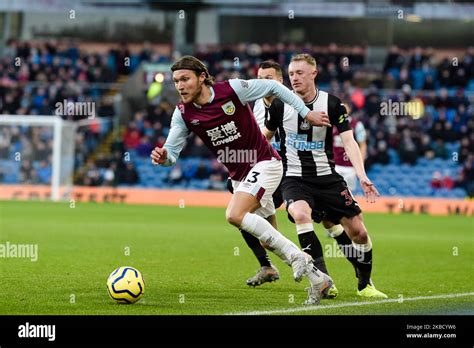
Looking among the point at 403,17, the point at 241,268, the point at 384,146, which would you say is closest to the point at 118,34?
the point at 403,17

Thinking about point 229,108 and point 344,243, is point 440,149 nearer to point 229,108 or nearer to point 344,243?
point 344,243

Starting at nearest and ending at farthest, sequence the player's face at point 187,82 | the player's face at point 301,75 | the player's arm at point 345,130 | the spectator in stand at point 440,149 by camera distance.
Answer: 1. the player's face at point 187,82
2. the player's arm at point 345,130
3. the player's face at point 301,75
4. the spectator in stand at point 440,149

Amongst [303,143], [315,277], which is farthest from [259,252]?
[315,277]

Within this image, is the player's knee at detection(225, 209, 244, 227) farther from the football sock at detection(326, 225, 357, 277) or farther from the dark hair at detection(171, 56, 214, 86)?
the football sock at detection(326, 225, 357, 277)

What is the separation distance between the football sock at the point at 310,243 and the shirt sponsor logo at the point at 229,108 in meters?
1.40

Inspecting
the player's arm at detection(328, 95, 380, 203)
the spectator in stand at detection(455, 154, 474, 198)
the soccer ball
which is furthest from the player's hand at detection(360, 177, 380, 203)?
the spectator in stand at detection(455, 154, 474, 198)

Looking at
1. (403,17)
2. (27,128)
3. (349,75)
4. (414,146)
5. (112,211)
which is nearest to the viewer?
(112,211)

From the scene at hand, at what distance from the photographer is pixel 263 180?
919 centimetres

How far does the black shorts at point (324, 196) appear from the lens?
9.73 meters

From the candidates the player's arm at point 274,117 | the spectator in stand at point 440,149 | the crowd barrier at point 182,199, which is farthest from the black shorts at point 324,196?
the spectator in stand at point 440,149

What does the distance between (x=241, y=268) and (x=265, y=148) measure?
384 centimetres

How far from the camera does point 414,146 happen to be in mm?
35969

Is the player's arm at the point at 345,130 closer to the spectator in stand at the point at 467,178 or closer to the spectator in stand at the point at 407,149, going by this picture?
the spectator in stand at the point at 467,178

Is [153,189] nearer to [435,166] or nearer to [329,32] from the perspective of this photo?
[435,166]
